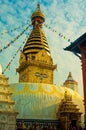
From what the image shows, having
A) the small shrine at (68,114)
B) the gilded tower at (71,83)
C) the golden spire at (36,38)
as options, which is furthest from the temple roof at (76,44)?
the gilded tower at (71,83)

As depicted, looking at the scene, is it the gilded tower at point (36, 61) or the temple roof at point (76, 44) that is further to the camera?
the gilded tower at point (36, 61)

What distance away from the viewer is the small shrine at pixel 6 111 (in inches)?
1293

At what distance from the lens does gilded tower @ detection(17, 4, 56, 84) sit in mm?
54719

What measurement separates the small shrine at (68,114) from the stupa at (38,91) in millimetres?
957

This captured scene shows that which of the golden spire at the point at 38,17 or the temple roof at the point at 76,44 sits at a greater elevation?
the golden spire at the point at 38,17

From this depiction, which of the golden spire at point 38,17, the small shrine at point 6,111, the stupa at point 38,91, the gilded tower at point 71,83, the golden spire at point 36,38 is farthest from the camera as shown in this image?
the gilded tower at point 71,83

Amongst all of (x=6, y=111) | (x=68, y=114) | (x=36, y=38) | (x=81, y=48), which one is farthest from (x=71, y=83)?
(x=81, y=48)

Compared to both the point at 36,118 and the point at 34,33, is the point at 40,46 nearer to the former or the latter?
the point at 34,33

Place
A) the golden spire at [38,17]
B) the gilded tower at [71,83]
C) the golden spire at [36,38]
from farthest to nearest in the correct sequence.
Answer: the gilded tower at [71,83] → the golden spire at [38,17] → the golden spire at [36,38]

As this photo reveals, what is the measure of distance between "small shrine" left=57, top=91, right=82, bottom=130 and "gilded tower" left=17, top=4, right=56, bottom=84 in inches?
599

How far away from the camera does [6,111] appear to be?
33.4 metres

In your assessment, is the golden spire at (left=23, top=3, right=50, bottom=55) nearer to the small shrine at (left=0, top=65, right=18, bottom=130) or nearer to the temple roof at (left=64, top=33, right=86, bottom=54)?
the small shrine at (left=0, top=65, right=18, bottom=130)

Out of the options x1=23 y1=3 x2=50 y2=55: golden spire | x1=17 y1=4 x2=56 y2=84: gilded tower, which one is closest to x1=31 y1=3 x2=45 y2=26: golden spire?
x1=23 y1=3 x2=50 y2=55: golden spire

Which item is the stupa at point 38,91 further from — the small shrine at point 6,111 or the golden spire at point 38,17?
the golden spire at point 38,17
